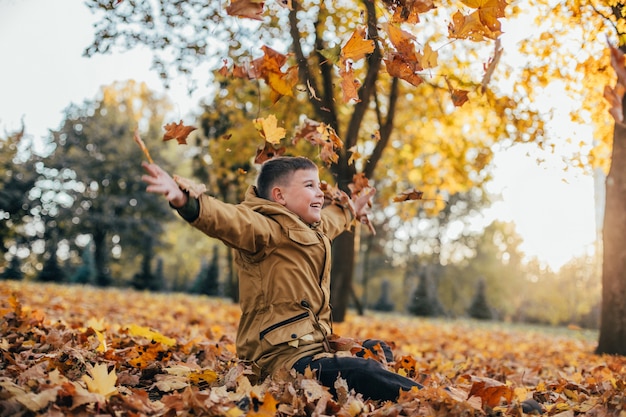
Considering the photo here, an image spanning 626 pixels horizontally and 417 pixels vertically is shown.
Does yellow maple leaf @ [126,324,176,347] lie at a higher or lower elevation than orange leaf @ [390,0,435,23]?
lower

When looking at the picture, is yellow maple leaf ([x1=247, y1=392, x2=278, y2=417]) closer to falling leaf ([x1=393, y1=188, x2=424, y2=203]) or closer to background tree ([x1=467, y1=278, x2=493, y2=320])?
falling leaf ([x1=393, y1=188, x2=424, y2=203])

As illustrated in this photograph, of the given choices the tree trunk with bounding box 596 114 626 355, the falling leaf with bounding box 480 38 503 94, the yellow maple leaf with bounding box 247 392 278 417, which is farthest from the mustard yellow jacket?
the tree trunk with bounding box 596 114 626 355

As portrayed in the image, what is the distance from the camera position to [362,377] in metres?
2.67

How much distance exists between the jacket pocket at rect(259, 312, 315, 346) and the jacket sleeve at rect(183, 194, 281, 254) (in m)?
0.39

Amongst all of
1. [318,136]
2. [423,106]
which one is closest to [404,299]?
[423,106]

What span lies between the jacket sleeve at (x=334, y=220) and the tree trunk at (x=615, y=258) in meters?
4.27

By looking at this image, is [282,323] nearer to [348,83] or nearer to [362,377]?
[362,377]

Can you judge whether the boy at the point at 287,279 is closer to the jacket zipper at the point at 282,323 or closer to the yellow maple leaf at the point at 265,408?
the jacket zipper at the point at 282,323

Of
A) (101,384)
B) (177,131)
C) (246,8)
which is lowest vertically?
(101,384)

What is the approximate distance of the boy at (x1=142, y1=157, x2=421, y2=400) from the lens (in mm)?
2668

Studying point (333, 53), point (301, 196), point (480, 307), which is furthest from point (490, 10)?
point (480, 307)

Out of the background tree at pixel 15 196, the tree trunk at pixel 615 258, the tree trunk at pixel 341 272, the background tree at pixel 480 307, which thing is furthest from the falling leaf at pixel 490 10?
the background tree at pixel 480 307

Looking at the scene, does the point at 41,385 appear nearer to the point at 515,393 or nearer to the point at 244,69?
the point at 244,69

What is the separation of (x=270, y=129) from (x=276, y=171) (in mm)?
495
